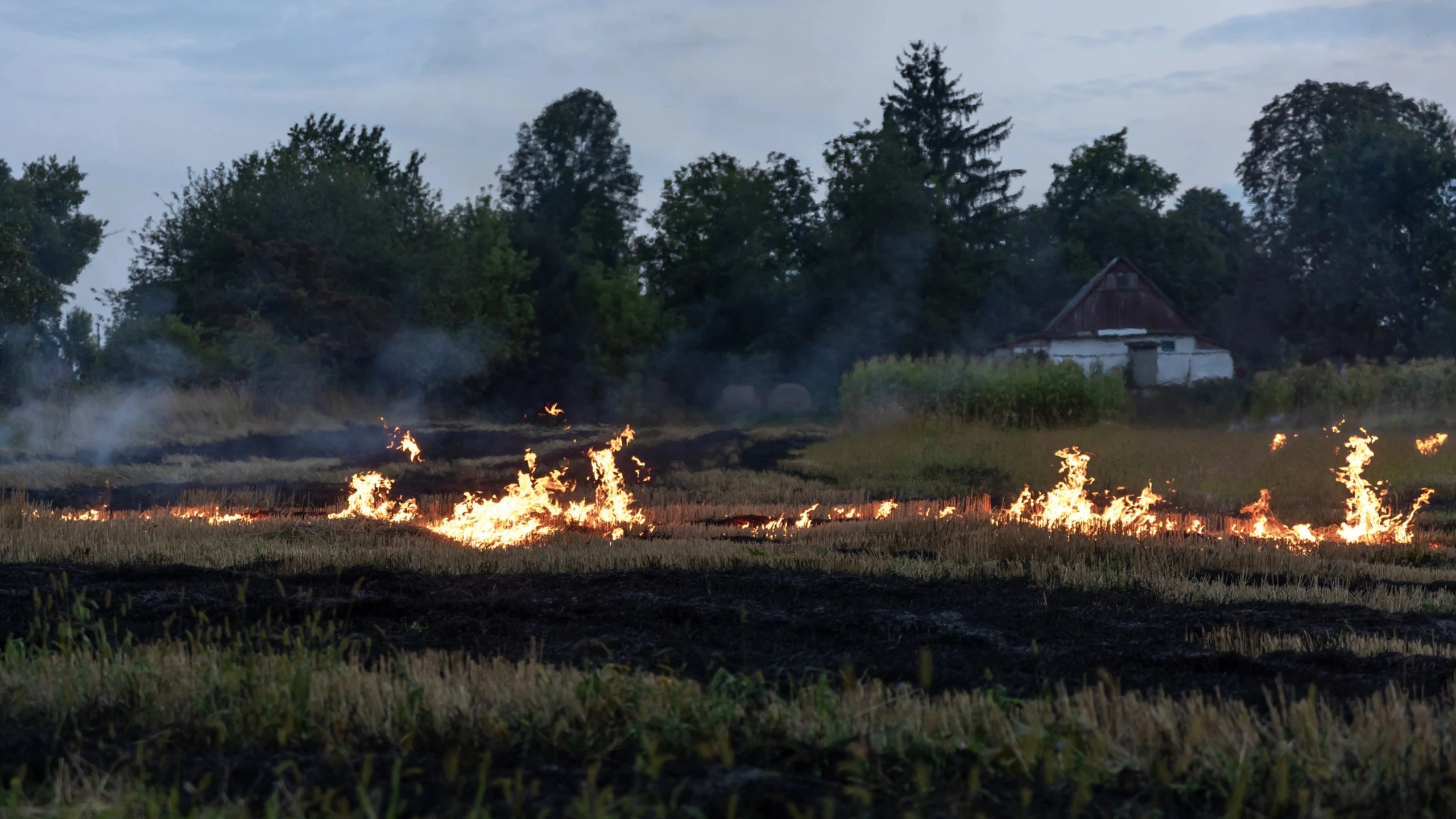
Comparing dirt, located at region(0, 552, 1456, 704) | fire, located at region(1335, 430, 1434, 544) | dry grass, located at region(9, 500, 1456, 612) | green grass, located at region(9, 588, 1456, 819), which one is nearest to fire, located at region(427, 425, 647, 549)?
dry grass, located at region(9, 500, 1456, 612)

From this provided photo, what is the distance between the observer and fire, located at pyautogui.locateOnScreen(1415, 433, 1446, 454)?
2223cm

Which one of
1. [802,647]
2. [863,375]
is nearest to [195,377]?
[863,375]

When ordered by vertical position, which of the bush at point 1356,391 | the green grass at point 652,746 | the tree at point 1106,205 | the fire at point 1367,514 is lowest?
the fire at point 1367,514

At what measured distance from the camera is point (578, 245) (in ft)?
174

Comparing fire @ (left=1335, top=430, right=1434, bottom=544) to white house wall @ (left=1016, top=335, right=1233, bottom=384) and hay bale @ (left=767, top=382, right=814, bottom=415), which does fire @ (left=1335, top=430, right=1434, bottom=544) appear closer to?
hay bale @ (left=767, top=382, right=814, bottom=415)

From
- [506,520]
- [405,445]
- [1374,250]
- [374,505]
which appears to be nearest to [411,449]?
[405,445]

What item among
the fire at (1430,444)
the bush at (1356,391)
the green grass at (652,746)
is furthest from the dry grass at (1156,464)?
the green grass at (652,746)

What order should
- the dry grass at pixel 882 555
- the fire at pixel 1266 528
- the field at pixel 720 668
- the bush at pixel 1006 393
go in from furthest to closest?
the bush at pixel 1006 393 < the fire at pixel 1266 528 < the dry grass at pixel 882 555 < the field at pixel 720 668

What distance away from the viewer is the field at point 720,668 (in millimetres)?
4664

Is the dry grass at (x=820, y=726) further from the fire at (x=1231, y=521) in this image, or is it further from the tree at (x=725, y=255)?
the tree at (x=725, y=255)

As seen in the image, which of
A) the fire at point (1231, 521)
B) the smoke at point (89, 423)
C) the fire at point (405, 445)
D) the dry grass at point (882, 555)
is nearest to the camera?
the dry grass at point (882, 555)

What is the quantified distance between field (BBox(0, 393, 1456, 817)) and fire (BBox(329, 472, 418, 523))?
313 mm

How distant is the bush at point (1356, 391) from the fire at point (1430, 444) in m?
6.33

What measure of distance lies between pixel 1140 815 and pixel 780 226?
184ft
